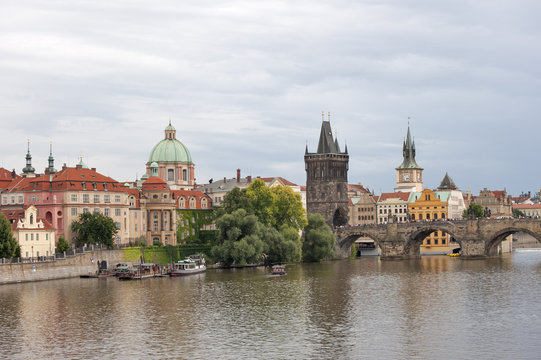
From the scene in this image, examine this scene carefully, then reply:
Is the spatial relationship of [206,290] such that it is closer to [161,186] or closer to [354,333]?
[354,333]

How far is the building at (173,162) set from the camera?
189m

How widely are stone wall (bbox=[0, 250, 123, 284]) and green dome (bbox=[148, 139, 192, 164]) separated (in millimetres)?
68540

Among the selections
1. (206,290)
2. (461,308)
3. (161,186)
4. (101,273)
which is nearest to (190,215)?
(161,186)

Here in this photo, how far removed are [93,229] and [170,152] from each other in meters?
69.0

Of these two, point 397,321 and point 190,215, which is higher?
point 190,215

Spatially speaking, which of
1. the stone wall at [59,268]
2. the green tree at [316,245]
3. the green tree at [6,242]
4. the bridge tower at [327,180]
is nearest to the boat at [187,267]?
the stone wall at [59,268]

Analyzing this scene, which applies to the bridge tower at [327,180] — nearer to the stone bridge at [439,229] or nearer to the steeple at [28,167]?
the stone bridge at [439,229]

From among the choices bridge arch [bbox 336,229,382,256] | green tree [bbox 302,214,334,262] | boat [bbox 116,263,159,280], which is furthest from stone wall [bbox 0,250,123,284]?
bridge arch [bbox 336,229,382,256]

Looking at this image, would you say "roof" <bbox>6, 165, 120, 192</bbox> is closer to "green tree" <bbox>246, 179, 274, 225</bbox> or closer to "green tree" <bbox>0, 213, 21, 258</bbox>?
"green tree" <bbox>246, 179, 274, 225</bbox>

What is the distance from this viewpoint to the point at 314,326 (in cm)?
6925

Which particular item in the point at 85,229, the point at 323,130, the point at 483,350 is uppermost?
the point at 323,130

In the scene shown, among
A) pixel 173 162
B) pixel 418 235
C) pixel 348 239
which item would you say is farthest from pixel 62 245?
pixel 173 162

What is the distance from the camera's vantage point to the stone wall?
102625 mm

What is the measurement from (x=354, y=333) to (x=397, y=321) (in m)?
6.69
